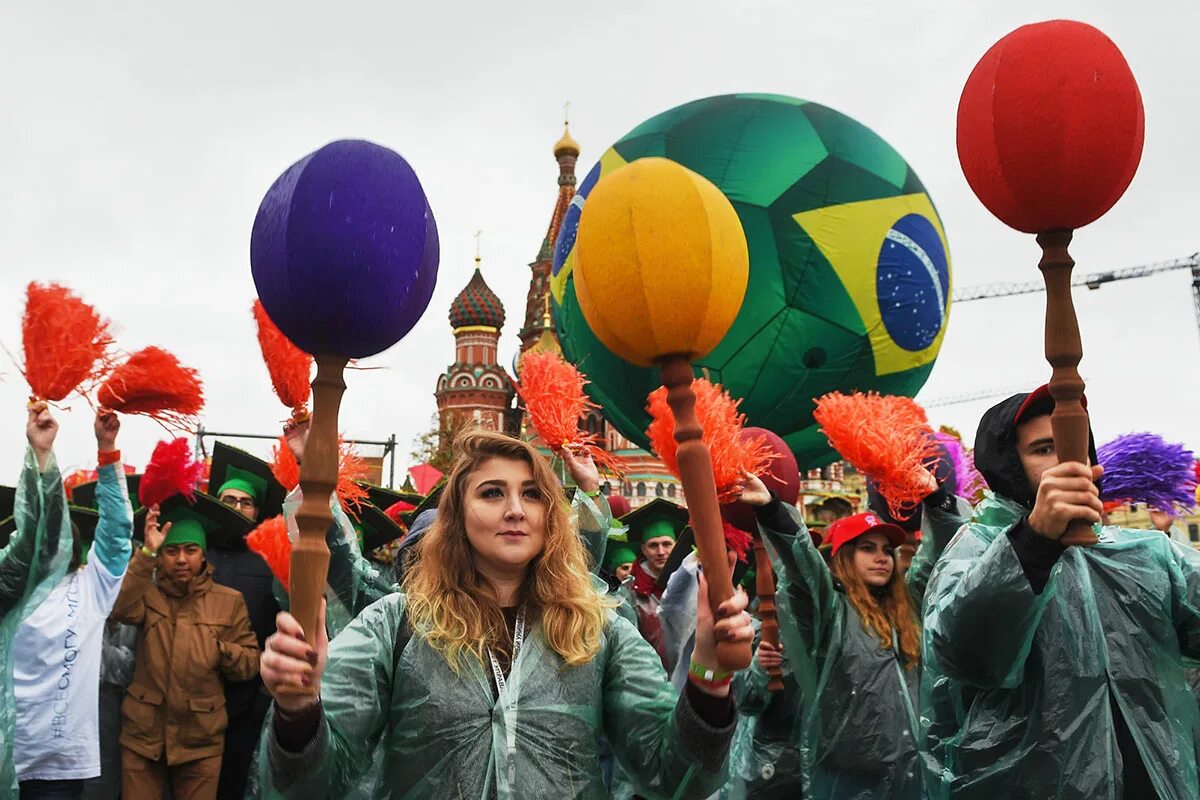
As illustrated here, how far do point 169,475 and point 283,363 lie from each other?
3.14 m

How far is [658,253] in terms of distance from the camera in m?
2.19

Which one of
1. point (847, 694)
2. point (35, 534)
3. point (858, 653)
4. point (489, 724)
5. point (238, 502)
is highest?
point (238, 502)

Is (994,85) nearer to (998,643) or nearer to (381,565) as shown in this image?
(998,643)

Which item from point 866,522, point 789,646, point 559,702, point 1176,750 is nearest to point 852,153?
point 866,522

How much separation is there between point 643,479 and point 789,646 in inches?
1388

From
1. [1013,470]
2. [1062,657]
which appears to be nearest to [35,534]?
[1013,470]

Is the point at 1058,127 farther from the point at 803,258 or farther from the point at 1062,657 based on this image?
the point at 803,258

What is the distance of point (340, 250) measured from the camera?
2125 millimetres

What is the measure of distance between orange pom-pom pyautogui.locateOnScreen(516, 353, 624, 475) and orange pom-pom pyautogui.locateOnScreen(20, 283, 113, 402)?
1.45 meters

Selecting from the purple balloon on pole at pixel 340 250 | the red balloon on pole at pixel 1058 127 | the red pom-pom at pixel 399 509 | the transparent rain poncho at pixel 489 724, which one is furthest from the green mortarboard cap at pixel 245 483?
the red balloon on pole at pixel 1058 127

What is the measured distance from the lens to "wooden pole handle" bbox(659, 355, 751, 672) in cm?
208

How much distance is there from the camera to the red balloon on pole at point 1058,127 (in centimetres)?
222

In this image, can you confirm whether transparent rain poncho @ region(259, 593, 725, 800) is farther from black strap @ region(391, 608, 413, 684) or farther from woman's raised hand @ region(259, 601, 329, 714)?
woman's raised hand @ region(259, 601, 329, 714)

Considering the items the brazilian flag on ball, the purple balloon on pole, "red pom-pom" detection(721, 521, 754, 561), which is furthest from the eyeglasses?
the purple balloon on pole
